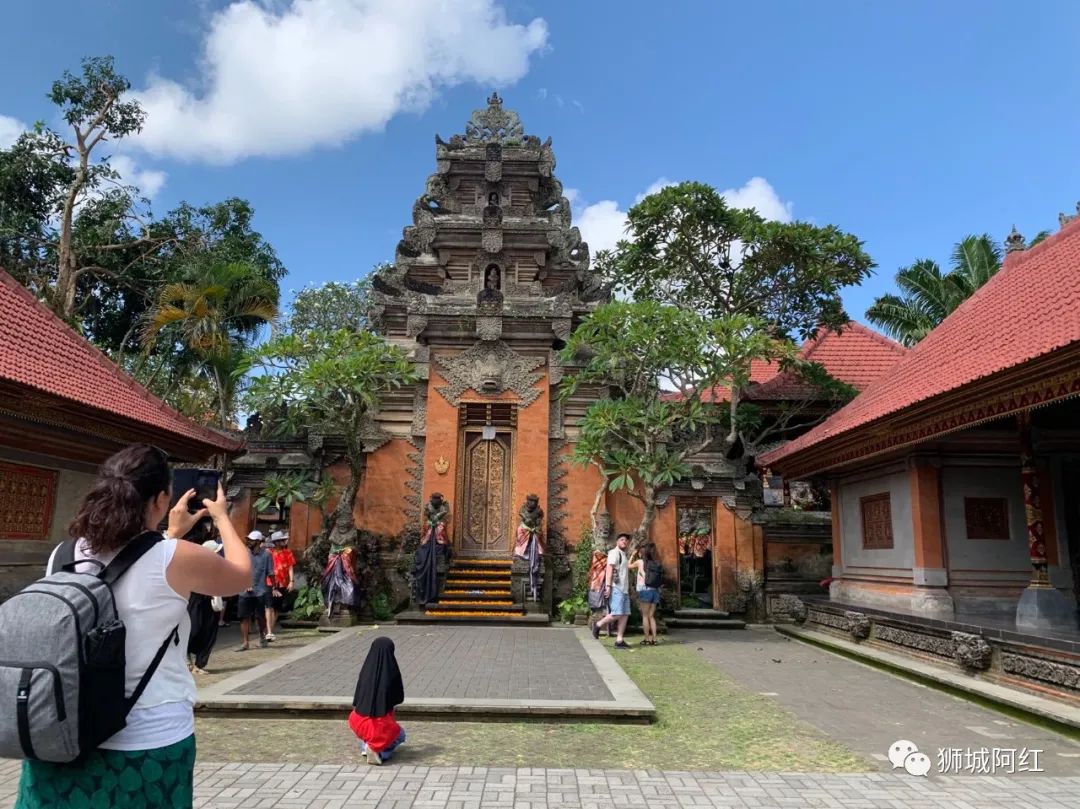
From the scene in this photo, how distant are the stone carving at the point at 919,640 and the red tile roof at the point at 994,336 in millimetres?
2674

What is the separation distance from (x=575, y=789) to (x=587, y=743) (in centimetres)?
110

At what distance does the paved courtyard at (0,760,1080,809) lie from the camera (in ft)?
14.2

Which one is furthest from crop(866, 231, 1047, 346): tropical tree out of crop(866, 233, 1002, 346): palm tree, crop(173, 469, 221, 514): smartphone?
crop(173, 469, 221, 514): smartphone

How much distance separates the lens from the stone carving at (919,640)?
855cm

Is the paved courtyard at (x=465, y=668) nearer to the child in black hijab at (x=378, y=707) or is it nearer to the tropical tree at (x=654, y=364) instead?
the child in black hijab at (x=378, y=707)

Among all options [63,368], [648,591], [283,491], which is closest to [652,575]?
[648,591]

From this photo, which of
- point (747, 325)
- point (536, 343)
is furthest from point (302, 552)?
point (747, 325)

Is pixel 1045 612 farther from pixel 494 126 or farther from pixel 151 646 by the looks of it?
pixel 494 126

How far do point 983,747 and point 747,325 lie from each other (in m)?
7.22

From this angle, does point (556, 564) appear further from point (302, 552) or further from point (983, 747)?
point (983, 747)

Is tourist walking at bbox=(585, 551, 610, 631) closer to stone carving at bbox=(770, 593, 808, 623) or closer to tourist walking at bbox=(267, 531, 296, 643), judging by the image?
stone carving at bbox=(770, 593, 808, 623)

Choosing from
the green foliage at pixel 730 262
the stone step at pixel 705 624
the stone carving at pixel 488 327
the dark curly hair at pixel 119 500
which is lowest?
the stone step at pixel 705 624

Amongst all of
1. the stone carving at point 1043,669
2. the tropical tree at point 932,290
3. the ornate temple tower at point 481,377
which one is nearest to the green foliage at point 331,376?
the ornate temple tower at point 481,377

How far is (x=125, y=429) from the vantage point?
9.77 metres
